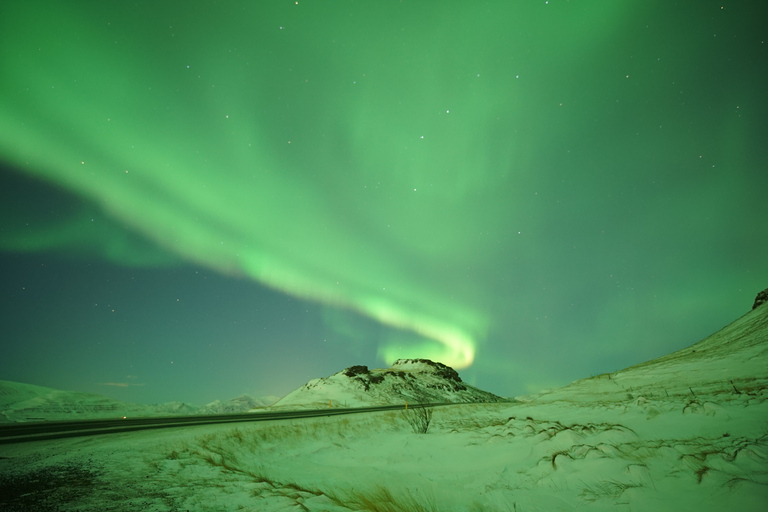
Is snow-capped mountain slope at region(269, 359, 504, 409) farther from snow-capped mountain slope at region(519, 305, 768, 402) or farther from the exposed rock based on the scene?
the exposed rock

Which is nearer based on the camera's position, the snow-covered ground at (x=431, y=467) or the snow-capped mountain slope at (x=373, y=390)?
the snow-covered ground at (x=431, y=467)

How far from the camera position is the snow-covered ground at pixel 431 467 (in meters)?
5.71

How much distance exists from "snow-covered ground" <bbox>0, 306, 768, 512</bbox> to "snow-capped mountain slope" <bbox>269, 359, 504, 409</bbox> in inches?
1860

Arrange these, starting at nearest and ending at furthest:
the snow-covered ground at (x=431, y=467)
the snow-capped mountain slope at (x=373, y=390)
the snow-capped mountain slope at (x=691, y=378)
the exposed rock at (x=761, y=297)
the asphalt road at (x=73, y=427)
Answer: the snow-covered ground at (x=431, y=467), the asphalt road at (x=73, y=427), the snow-capped mountain slope at (x=691, y=378), the snow-capped mountain slope at (x=373, y=390), the exposed rock at (x=761, y=297)

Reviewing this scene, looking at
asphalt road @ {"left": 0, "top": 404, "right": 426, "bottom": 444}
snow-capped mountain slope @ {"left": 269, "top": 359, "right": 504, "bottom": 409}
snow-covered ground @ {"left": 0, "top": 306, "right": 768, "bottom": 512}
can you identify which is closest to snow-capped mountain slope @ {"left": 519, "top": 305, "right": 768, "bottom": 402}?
snow-covered ground @ {"left": 0, "top": 306, "right": 768, "bottom": 512}

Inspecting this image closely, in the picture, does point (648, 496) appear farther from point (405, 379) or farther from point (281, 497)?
point (405, 379)

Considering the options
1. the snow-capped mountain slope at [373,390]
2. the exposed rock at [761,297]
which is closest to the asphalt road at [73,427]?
the snow-capped mountain slope at [373,390]

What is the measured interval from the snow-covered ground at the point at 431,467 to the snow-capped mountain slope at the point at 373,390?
47239mm

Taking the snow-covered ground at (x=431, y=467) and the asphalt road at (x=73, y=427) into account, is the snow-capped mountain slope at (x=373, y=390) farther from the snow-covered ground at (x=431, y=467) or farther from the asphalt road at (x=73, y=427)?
the snow-covered ground at (x=431, y=467)

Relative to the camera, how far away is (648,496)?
5.88m

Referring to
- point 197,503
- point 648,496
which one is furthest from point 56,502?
point 648,496

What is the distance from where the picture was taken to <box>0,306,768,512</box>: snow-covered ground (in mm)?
5715

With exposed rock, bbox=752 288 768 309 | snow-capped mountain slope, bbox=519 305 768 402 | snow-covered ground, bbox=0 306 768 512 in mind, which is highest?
exposed rock, bbox=752 288 768 309

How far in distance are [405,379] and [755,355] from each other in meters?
64.9
